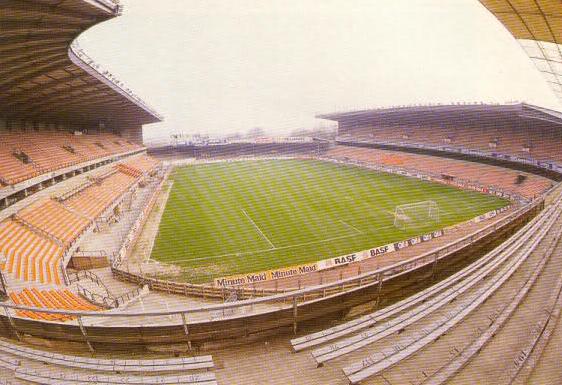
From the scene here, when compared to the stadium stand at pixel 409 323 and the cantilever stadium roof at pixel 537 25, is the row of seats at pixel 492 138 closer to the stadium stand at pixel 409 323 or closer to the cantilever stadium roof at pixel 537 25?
the cantilever stadium roof at pixel 537 25

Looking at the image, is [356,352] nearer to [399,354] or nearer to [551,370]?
[399,354]

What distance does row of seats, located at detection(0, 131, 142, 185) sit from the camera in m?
12.0

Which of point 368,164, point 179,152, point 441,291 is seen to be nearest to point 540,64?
point 441,291

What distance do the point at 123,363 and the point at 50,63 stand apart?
975cm

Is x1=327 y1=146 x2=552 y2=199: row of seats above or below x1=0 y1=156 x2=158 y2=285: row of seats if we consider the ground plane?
above

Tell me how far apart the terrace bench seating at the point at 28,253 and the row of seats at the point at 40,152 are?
260 centimetres

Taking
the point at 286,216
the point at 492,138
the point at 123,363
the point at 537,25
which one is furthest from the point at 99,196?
the point at 492,138

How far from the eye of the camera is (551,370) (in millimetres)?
2170

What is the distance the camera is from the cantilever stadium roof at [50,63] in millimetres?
5391

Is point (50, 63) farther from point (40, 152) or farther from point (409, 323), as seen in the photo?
point (409, 323)

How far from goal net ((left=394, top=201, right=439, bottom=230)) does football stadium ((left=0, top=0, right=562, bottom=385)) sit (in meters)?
0.16

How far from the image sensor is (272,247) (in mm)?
11188

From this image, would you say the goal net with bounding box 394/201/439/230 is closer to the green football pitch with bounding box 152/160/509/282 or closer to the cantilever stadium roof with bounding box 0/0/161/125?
the green football pitch with bounding box 152/160/509/282

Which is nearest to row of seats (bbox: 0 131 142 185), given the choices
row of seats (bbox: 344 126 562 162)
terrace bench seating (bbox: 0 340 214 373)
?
terrace bench seating (bbox: 0 340 214 373)
